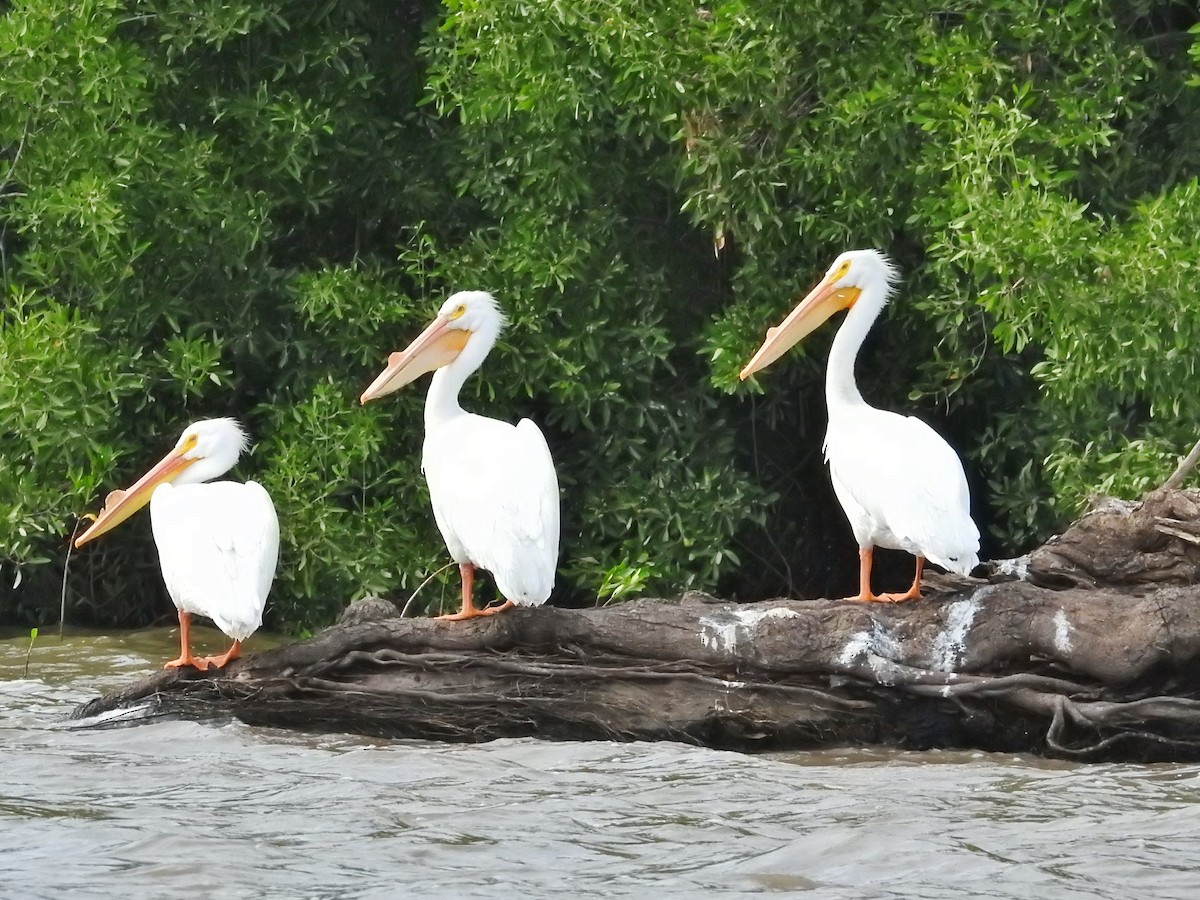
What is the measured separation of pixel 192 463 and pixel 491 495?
6.21ft

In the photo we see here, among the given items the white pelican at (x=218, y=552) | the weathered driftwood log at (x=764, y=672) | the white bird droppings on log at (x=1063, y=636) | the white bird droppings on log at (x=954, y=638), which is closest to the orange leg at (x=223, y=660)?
the white pelican at (x=218, y=552)

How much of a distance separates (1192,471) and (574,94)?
11.3 ft

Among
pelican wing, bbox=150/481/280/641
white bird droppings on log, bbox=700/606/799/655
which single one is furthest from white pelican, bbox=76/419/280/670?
white bird droppings on log, bbox=700/606/799/655

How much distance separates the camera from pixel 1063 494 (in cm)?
927

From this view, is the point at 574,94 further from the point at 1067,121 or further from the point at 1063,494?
the point at 1063,494

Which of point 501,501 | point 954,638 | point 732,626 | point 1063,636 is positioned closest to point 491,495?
point 501,501

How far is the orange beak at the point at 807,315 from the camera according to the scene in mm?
8133

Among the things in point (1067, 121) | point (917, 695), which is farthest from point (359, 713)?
point (1067, 121)

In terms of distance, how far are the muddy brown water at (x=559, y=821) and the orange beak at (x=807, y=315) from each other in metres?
2.22

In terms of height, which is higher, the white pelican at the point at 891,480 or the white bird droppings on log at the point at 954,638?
the white pelican at the point at 891,480

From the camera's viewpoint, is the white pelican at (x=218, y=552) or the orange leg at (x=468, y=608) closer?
the orange leg at (x=468, y=608)

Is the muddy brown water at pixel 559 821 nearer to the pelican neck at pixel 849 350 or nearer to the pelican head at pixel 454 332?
the pelican neck at pixel 849 350

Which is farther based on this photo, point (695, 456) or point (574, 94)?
point (695, 456)

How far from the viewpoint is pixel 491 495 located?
273 inches
